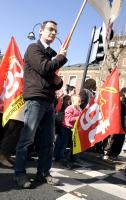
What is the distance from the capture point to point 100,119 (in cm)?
583

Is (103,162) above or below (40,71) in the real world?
below

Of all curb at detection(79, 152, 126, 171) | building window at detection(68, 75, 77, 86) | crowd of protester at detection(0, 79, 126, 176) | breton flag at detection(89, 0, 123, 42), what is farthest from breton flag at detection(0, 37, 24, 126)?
building window at detection(68, 75, 77, 86)

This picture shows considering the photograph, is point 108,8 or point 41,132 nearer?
point 41,132

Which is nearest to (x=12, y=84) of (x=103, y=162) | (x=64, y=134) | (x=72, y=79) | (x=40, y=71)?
(x=40, y=71)

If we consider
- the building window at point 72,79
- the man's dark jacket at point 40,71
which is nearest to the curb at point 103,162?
the man's dark jacket at point 40,71

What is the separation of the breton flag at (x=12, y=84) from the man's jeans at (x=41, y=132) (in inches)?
29.8

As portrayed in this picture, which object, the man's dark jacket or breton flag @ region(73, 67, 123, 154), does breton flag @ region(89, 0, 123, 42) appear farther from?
the man's dark jacket

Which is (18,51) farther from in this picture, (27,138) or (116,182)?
(116,182)

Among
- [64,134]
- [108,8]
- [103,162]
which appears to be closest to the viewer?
[108,8]

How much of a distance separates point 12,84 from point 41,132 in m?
1.26

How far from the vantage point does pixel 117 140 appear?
877 cm

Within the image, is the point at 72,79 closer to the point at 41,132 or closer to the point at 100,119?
the point at 100,119

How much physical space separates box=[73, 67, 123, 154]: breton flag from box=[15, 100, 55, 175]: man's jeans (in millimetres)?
1147

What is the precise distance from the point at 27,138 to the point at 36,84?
61 centimetres
